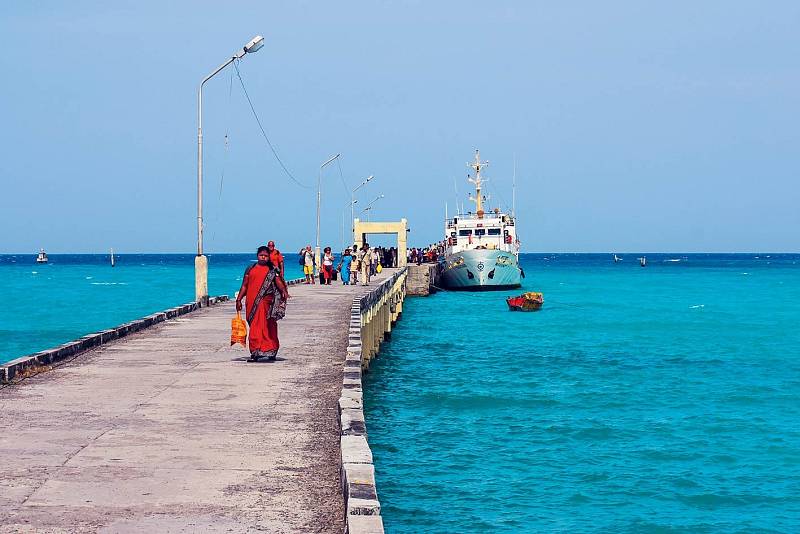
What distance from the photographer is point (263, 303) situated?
51.6ft

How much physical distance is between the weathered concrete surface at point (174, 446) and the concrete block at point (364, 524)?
31cm

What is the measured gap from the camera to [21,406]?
11.8 m

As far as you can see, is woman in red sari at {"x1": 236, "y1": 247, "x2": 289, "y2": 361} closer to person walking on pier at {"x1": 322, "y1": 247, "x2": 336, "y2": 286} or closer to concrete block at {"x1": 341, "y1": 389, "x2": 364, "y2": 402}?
concrete block at {"x1": 341, "y1": 389, "x2": 364, "y2": 402}

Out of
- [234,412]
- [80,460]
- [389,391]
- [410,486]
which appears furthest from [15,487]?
[389,391]

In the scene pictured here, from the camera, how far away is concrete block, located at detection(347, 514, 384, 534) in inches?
259

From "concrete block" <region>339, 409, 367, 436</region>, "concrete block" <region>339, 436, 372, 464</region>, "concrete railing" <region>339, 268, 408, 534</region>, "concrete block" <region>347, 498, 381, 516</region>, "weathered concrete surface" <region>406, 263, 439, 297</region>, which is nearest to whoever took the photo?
"concrete railing" <region>339, 268, 408, 534</region>

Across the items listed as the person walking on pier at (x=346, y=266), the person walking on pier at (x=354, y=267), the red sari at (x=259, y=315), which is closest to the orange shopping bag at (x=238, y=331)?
the red sari at (x=259, y=315)

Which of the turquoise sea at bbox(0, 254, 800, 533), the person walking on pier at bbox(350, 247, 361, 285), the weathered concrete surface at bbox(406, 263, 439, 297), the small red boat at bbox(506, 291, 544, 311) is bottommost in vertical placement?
the turquoise sea at bbox(0, 254, 800, 533)

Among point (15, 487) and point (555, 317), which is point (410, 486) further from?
point (555, 317)

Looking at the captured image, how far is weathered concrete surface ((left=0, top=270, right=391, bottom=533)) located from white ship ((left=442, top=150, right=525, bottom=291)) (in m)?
57.1

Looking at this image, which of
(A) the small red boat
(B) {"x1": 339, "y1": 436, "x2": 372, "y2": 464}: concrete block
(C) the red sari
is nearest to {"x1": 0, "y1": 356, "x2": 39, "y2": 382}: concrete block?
(C) the red sari

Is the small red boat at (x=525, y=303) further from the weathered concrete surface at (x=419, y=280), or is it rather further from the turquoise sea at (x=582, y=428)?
the weathered concrete surface at (x=419, y=280)

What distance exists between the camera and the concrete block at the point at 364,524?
21.6 feet

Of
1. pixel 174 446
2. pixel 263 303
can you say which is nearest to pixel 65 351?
pixel 263 303
